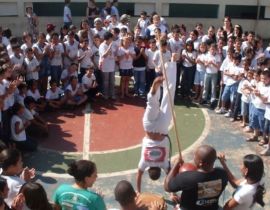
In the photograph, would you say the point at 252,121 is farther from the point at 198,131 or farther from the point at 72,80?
the point at 72,80

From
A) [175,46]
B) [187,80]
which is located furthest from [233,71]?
[175,46]

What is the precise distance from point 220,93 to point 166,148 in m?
4.78

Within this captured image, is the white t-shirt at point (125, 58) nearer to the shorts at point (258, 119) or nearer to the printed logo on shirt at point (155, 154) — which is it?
the shorts at point (258, 119)

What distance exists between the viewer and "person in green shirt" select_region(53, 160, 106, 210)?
450 cm

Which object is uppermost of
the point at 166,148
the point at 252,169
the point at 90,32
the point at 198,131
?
the point at 90,32

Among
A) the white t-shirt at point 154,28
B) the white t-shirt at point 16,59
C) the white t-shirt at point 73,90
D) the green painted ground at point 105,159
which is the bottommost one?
the green painted ground at point 105,159

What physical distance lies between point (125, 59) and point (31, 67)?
2.41m

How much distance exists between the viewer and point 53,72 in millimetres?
11570

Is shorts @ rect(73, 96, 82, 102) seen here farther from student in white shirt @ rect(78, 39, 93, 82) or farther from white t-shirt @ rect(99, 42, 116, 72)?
white t-shirt @ rect(99, 42, 116, 72)

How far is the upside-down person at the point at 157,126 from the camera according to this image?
251 inches

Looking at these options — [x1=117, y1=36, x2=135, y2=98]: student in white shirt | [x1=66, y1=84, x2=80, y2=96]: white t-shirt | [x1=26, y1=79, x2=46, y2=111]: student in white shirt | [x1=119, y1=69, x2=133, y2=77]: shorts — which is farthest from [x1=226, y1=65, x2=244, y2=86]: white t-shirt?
[x1=26, y1=79, x2=46, y2=111]: student in white shirt

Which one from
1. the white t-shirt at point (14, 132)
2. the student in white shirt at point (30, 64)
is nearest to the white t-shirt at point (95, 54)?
the student in white shirt at point (30, 64)

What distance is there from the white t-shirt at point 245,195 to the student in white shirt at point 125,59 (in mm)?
7029

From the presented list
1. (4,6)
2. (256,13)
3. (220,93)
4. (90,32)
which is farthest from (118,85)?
(256,13)
